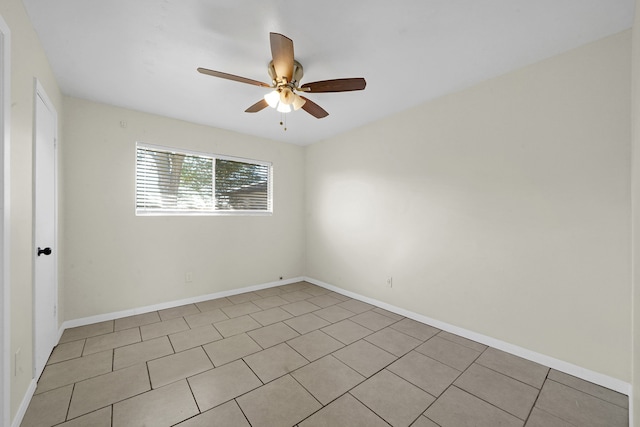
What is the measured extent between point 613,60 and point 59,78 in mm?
4581

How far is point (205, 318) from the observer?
9.98 feet

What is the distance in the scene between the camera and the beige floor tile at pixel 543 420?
5.05 feet

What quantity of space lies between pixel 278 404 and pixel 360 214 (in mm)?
2532

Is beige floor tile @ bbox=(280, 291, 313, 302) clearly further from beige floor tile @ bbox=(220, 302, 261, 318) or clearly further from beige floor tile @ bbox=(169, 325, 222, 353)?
beige floor tile @ bbox=(169, 325, 222, 353)

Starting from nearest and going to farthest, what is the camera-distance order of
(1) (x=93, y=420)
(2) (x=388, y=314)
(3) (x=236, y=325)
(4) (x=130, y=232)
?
(1) (x=93, y=420)
(3) (x=236, y=325)
(4) (x=130, y=232)
(2) (x=388, y=314)

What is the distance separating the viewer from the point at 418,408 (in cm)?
167

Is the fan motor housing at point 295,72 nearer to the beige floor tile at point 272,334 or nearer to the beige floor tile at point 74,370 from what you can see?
the beige floor tile at point 272,334

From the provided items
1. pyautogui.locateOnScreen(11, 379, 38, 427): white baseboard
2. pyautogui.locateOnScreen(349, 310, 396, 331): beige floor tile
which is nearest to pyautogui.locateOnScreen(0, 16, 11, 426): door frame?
pyautogui.locateOnScreen(11, 379, 38, 427): white baseboard

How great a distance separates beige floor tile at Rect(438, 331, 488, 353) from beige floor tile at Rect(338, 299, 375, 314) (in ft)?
3.17

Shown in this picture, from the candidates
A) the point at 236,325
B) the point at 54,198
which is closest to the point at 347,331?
the point at 236,325

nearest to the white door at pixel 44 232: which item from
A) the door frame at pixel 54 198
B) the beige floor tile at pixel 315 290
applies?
the door frame at pixel 54 198

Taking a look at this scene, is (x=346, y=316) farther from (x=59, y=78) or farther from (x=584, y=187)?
(x=59, y=78)

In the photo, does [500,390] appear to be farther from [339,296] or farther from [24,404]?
[24,404]

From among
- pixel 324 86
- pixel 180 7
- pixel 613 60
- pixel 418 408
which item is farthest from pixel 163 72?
pixel 613 60
